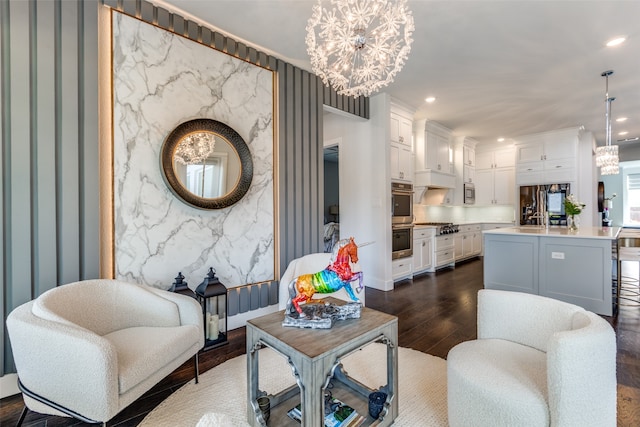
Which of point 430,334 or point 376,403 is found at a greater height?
point 376,403

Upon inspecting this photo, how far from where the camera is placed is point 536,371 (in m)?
1.32

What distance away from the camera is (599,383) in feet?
3.76

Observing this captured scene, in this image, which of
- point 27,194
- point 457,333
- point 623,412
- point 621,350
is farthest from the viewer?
point 457,333

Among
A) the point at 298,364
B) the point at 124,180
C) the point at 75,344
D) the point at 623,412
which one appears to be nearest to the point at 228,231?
the point at 124,180

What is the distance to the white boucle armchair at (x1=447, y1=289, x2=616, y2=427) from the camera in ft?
3.60

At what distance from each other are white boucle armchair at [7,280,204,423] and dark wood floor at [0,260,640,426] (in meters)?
→ 0.36

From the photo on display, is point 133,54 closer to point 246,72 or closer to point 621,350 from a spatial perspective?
point 246,72

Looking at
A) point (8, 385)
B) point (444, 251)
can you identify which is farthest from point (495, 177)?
point (8, 385)

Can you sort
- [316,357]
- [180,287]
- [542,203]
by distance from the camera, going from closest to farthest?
[316,357], [180,287], [542,203]

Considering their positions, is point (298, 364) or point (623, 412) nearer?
point (298, 364)

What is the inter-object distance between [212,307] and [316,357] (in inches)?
65.7

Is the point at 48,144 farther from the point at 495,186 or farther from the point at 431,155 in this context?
the point at 495,186

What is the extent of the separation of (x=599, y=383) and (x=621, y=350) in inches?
77.3

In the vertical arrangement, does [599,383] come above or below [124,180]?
below
